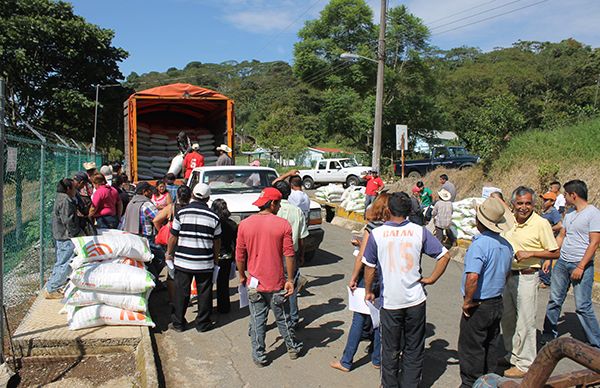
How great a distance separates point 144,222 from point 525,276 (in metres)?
5.08

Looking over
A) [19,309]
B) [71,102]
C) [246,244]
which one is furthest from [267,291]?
[71,102]

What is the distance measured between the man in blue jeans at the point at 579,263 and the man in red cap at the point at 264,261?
9.57ft

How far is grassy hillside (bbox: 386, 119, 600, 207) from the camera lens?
11789mm

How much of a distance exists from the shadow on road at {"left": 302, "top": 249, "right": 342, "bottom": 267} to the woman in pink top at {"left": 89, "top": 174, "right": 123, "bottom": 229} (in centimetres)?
349

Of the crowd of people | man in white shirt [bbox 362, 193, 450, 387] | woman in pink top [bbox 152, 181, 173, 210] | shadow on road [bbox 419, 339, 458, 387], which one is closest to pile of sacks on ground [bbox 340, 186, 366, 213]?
woman in pink top [bbox 152, 181, 173, 210]

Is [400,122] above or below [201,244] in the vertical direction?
above

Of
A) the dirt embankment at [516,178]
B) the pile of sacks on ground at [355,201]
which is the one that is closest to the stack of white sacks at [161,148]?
the pile of sacks on ground at [355,201]

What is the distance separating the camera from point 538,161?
43.4ft

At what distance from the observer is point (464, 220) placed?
412 inches

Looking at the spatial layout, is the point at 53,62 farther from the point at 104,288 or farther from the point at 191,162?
the point at 104,288

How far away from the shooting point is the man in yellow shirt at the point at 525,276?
4.50 meters

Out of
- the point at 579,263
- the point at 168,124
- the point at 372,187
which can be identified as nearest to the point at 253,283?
the point at 579,263

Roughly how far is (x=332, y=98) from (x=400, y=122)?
15.5 ft

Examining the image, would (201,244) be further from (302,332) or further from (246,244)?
(302,332)
